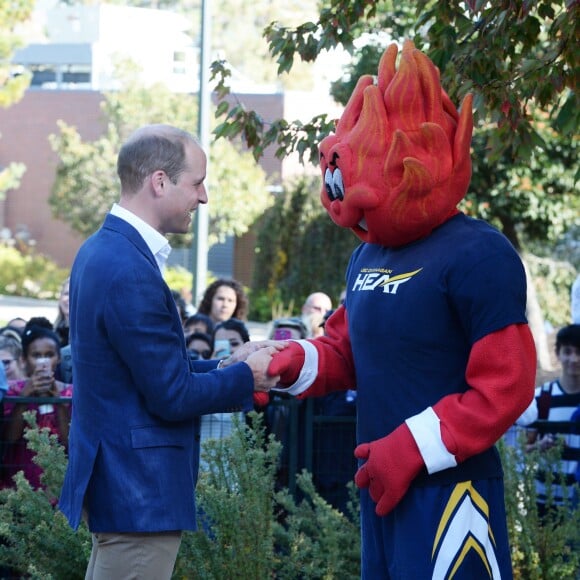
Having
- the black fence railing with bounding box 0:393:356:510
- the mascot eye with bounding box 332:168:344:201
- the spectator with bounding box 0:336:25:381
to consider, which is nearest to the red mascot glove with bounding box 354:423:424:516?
the mascot eye with bounding box 332:168:344:201

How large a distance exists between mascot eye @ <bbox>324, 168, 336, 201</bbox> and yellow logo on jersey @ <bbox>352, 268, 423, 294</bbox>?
0.29 m

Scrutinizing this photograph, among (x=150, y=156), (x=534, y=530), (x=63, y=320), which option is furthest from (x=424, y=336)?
(x=63, y=320)

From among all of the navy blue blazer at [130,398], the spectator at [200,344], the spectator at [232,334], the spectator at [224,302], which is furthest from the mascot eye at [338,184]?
the spectator at [224,302]

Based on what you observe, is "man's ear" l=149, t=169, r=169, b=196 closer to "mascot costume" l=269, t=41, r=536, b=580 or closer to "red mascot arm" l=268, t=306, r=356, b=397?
"mascot costume" l=269, t=41, r=536, b=580

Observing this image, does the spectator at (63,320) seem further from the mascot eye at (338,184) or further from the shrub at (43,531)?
the mascot eye at (338,184)

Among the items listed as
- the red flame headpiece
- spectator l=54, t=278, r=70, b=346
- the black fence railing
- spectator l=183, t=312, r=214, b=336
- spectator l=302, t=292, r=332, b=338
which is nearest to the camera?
the red flame headpiece

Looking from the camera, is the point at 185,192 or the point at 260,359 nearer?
the point at 185,192

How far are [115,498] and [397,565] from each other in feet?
3.10

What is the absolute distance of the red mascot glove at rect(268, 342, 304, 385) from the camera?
3.75 metres

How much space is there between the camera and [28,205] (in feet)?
123

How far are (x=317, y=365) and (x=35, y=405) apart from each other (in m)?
2.50

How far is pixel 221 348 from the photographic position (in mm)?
6543

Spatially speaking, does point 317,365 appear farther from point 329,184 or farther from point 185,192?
point 185,192

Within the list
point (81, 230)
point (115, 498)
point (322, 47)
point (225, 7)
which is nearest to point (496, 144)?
point (322, 47)
